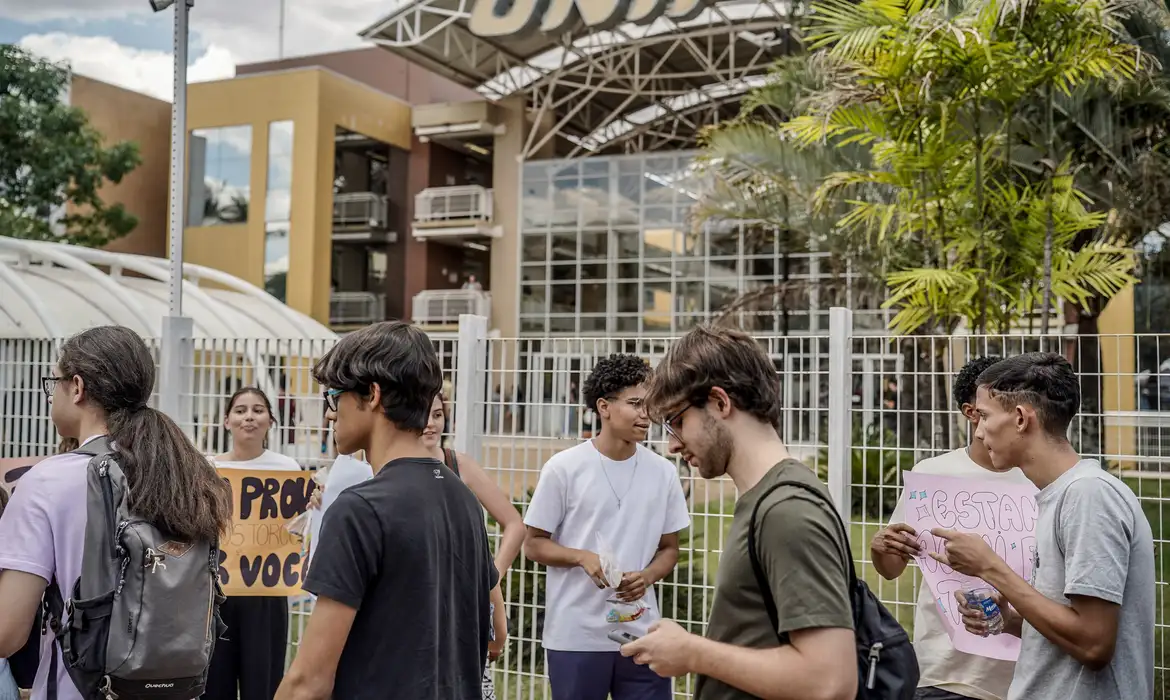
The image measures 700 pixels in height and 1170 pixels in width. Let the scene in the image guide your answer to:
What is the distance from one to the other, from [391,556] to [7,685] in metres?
1.60

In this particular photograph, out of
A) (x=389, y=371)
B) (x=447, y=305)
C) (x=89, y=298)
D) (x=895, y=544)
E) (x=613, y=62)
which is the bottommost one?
(x=895, y=544)

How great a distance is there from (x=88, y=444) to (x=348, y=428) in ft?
3.05

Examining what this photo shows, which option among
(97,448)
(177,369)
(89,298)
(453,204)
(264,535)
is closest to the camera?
(97,448)

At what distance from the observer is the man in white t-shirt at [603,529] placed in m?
4.45

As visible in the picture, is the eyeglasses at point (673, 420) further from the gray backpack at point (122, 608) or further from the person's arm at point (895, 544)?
the gray backpack at point (122, 608)

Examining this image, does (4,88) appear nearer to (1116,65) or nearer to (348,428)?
(1116,65)

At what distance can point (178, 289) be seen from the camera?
22.0 ft

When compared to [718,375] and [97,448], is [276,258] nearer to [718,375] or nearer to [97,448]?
[97,448]

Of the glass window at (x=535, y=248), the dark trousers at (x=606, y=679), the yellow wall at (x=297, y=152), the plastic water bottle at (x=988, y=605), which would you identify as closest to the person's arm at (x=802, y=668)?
the plastic water bottle at (x=988, y=605)

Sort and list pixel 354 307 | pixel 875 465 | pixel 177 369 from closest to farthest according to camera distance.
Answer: pixel 875 465, pixel 177 369, pixel 354 307

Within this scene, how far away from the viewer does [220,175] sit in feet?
105

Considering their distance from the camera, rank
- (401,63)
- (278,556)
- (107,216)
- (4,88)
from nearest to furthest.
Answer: (278,556), (4,88), (107,216), (401,63)

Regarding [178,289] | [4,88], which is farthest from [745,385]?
[4,88]

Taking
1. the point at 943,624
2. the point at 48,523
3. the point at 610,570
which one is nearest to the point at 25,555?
the point at 48,523
